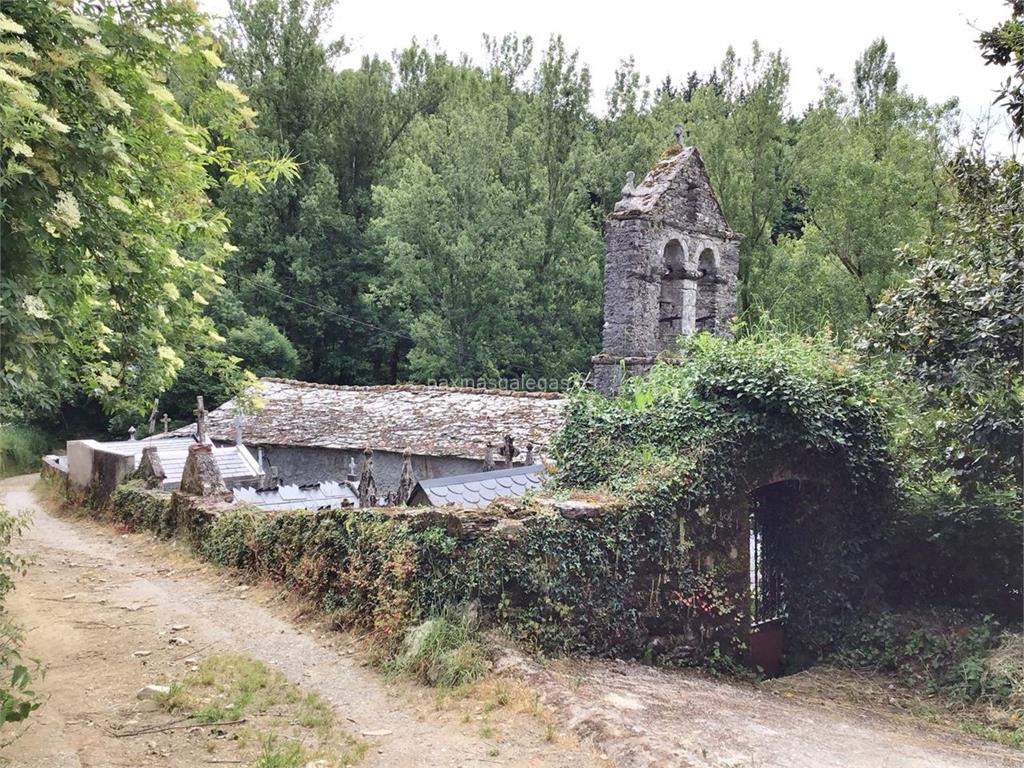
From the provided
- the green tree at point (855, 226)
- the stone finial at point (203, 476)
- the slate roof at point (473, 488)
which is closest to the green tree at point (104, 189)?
the slate roof at point (473, 488)

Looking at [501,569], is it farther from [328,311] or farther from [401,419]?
[328,311]

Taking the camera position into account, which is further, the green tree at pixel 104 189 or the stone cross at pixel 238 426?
the stone cross at pixel 238 426

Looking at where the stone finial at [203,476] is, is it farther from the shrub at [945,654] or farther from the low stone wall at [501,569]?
the shrub at [945,654]

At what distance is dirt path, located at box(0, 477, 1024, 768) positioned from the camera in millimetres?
4465

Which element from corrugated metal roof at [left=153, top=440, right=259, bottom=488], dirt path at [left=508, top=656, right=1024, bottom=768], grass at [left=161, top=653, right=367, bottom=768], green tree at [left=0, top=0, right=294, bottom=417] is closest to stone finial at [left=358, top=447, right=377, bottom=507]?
corrugated metal roof at [left=153, top=440, right=259, bottom=488]

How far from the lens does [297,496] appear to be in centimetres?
1243

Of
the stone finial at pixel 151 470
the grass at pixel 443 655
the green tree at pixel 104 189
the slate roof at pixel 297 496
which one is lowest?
the grass at pixel 443 655

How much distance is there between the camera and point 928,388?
8.17m

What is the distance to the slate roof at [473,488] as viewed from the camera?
9570mm

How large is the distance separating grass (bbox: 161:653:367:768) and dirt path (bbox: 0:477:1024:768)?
16 cm

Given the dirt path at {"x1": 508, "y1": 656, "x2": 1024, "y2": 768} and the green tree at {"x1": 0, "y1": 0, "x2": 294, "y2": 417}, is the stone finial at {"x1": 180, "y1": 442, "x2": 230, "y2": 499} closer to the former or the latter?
the green tree at {"x1": 0, "y1": 0, "x2": 294, "y2": 417}

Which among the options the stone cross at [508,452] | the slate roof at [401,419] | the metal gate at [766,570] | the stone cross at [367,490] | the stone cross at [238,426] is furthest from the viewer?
the stone cross at [238,426]

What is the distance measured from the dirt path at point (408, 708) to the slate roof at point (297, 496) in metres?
3.34

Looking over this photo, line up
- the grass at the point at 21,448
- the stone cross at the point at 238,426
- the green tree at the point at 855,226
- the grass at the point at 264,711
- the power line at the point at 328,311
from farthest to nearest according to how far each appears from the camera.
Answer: the power line at the point at 328,311 < the grass at the point at 21,448 < the green tree at the point at 855,226 < the stone cross at the point at 238,426 < the grass at the point at 264,711
